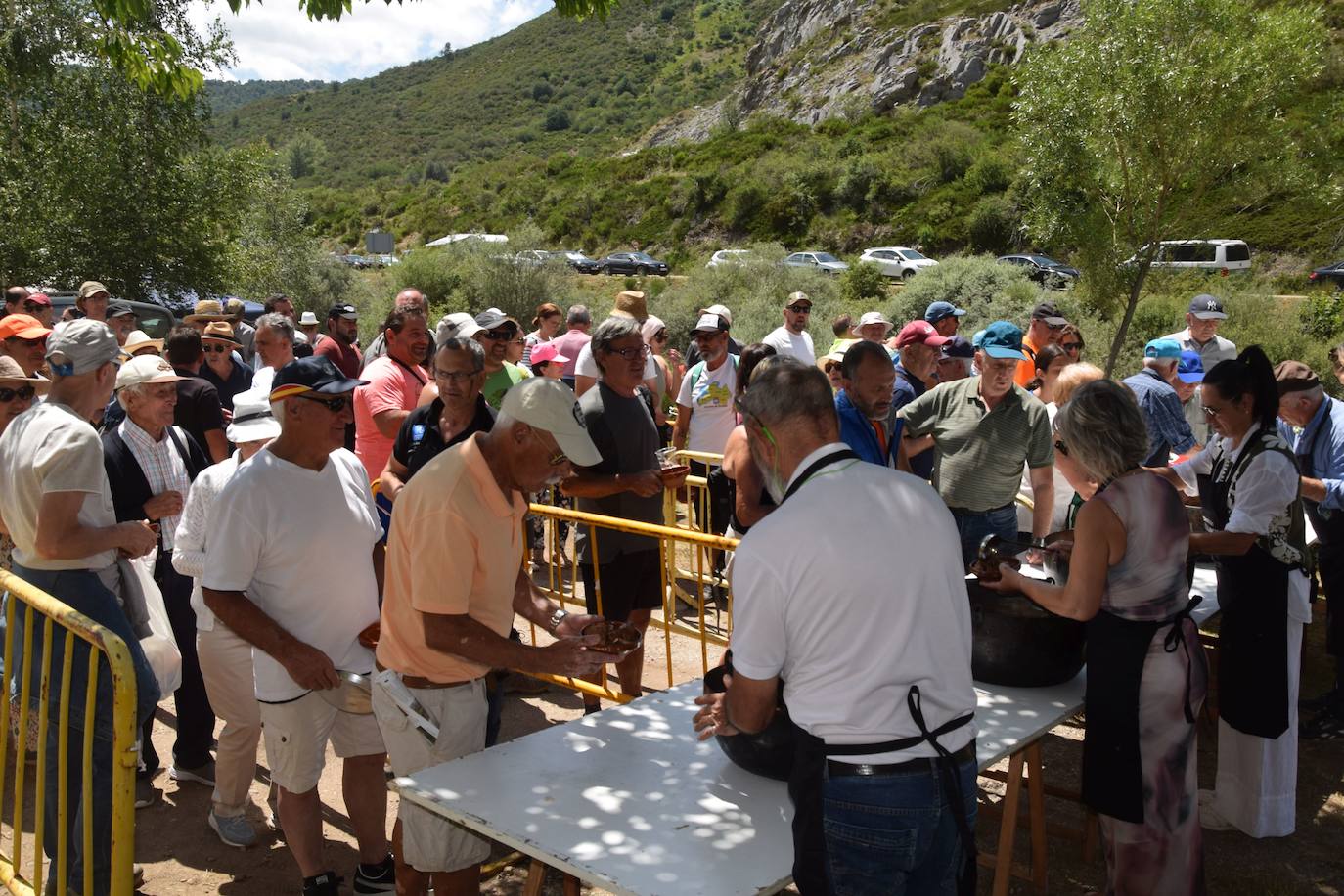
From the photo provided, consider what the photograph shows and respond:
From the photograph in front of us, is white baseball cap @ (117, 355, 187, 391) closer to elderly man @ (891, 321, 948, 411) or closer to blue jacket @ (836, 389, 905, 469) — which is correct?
blue jacket @ (836, 389, 905, 469)

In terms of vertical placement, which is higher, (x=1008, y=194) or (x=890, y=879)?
(x=1008, y=194)

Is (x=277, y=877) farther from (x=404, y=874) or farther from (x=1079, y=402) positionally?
(x=1079, y=402)

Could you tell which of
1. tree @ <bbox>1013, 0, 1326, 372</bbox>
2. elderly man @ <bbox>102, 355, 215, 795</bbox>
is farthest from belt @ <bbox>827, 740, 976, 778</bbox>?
tree @ <bbox>1013, 0, 1326, 372</bbox>

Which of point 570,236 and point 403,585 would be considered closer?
point 403,585

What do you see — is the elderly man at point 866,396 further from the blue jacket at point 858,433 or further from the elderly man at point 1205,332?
the elderly man at point 1205,332

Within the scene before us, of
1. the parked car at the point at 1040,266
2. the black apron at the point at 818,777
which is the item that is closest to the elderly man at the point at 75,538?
the black apron at the point at 818,777

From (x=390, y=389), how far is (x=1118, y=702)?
430 centimetres

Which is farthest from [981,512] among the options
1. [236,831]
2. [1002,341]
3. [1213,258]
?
[1213,258]

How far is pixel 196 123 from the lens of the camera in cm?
2120

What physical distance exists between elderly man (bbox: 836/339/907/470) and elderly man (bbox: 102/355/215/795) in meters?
3.08

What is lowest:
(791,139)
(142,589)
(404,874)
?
(404,874)

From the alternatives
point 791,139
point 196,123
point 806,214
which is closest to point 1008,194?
point 806,214

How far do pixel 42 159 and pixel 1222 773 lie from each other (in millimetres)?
22346

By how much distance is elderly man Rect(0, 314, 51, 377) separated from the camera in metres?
6.10
